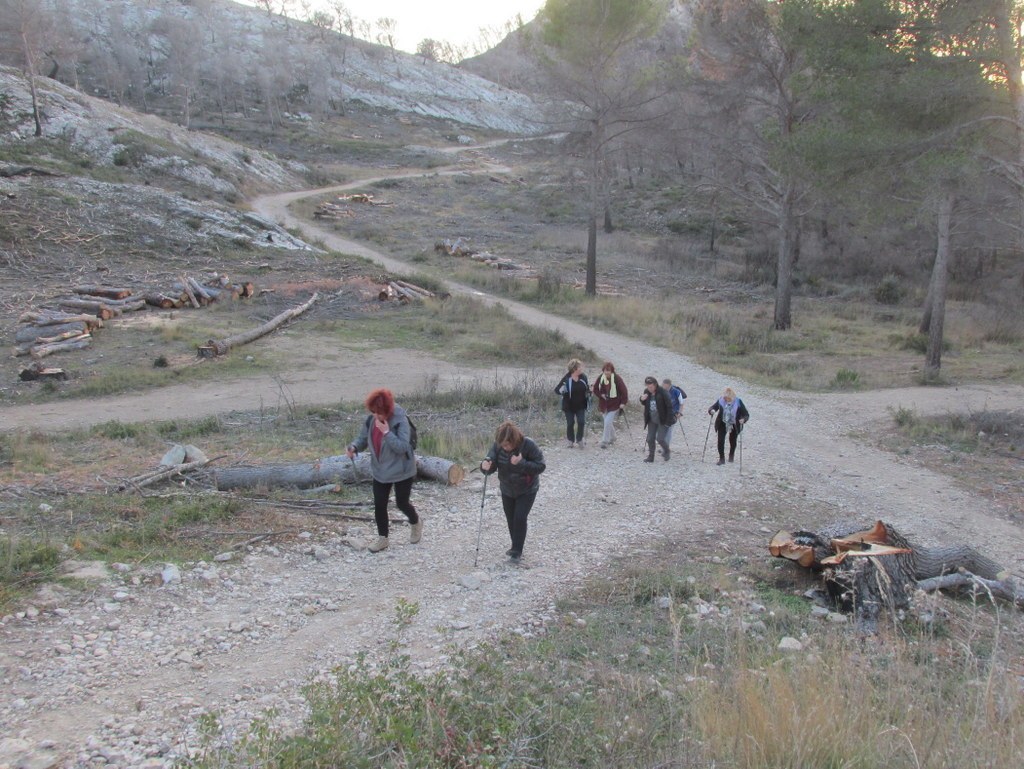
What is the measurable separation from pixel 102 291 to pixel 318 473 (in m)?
14.9

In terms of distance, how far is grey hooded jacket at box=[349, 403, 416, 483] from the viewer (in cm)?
660

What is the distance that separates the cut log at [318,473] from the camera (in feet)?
27.0

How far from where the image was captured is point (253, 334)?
58.7ft

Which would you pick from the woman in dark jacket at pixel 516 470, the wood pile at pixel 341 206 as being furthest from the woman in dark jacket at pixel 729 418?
the wood pile at pixel 341 206

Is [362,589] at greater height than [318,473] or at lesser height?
lesser

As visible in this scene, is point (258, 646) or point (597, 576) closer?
point (258, 646)

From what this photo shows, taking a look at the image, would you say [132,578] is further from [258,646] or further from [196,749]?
[196,749]

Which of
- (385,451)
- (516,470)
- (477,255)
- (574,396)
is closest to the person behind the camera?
(516,470)

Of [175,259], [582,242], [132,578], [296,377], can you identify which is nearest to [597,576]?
[132,578]

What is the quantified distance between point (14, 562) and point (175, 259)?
2144 cm

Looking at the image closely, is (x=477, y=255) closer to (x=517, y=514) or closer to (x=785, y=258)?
(x=785, y=258)

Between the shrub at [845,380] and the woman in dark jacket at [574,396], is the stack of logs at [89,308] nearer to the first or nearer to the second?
the woman in dark jacket at [574,396]

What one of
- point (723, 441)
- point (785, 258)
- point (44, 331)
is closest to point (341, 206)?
point (44, 331)

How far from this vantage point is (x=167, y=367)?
15.1 metres
